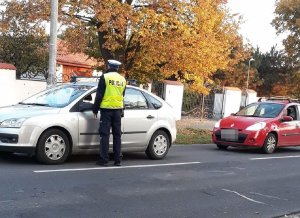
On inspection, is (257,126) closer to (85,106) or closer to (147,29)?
(147,29)

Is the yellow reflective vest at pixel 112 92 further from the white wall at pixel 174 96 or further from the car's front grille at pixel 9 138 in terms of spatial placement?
the white wall at pixel 174 96

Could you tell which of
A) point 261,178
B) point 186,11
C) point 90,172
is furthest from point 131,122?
point 186,11

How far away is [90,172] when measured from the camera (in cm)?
864

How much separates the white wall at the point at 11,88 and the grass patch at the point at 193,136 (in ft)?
19.8

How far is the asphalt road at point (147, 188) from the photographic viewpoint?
6.30 m

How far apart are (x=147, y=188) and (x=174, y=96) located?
1633 centimetres

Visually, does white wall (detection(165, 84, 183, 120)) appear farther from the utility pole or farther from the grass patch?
the utility pole

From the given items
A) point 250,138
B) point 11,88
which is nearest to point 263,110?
point 250,138

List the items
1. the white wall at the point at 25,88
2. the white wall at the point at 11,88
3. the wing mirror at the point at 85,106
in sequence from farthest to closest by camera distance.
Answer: the white wall at the point at 25,88 → the white wall at the point at 11,88 → the wing mirror at the point at 85,106

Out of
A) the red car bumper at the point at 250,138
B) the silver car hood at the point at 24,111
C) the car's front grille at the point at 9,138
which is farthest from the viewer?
the red car bumper at the point at 250,138

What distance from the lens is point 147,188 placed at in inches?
305

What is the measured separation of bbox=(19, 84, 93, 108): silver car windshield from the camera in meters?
9.55

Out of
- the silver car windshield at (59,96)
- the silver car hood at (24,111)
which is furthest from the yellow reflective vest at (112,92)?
the silver car hood at (24,111)

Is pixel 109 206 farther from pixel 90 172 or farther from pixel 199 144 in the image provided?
pixel 199 144
